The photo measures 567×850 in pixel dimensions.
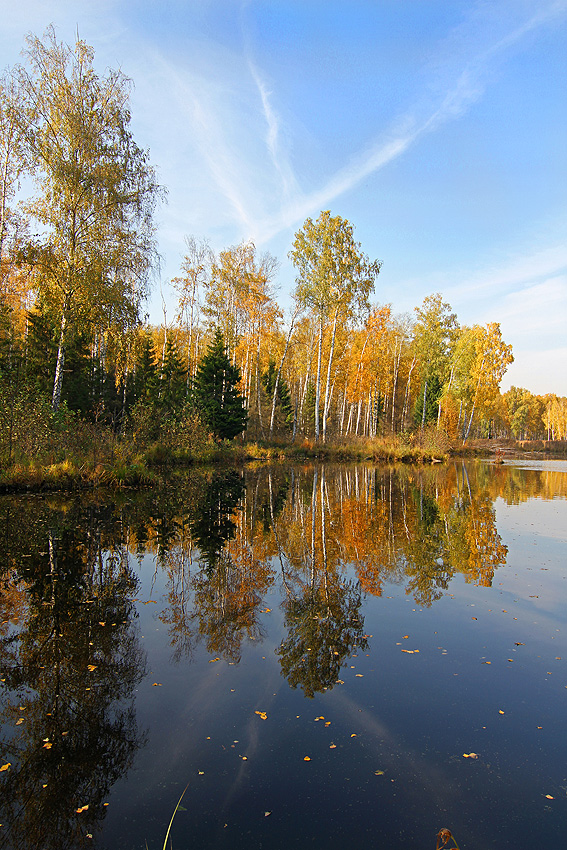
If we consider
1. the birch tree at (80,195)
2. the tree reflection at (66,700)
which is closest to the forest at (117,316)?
the birch tree at (80,195)

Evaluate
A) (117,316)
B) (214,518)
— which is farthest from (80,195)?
(214,518)

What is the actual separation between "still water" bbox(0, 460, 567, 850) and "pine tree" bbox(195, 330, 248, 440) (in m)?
20.8

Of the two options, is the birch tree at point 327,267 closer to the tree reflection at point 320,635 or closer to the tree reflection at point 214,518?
the tree reflection at point 214,518

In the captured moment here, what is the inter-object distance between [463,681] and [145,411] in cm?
1711

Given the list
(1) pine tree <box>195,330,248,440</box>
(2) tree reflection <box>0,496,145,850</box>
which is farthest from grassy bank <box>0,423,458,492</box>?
(2) tree reflection <box>0,496,145,850</box>

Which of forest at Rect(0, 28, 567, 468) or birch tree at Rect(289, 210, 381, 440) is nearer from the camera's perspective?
forest at Rect(0, 28, 567, 468)

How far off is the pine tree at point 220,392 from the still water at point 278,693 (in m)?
20.8

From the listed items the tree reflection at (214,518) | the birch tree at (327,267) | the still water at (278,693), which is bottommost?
the still water at (278,693)

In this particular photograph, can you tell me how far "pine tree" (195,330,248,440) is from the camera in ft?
97.0

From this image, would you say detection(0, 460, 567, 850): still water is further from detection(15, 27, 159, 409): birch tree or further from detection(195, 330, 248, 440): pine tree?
detection(195, 330, 248, 440): pine tree

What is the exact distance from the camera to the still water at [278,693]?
264 centimetres

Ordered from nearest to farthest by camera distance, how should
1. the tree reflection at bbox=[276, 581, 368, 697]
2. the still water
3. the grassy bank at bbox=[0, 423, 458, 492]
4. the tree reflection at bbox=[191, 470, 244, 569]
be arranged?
the still water
the tree reflection at bbox=[276, 581, 368, 697]
the tree reflection at bbox=[191, 470, 244, 569]
the grassy bank at bbox=[0, 423, 458, 492]

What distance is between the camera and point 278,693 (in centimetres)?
396

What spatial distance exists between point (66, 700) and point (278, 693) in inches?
63.5
